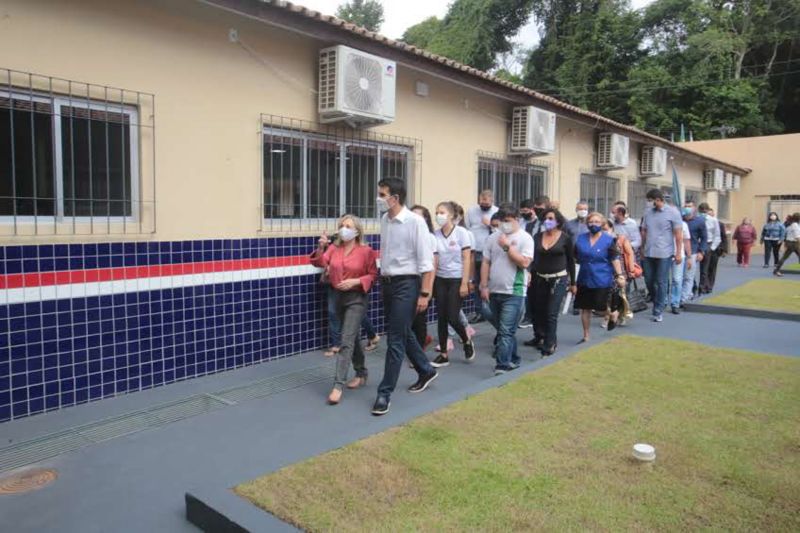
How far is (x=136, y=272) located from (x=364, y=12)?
→ 58619 millimetres

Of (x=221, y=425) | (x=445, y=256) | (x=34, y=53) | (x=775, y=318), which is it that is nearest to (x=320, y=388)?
(x=221, y=425)

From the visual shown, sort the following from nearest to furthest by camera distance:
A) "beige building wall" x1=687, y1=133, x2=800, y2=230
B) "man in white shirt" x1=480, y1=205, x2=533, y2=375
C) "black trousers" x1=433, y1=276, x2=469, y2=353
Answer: "man in white shirt" x1=480, y1=205, x2=533, y2=375 → "black trousers" x1=433, y1=276, x2=469, y2=353 → "beige building wall" x1=687, y1=133, x2=800, y2=230

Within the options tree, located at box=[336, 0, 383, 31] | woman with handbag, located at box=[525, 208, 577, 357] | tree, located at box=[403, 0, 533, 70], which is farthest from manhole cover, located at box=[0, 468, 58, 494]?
tree, located at box=[336, 0, 383, 31]

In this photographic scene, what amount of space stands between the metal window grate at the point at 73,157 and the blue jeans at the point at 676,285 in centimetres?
790

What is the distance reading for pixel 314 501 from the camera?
3.43 metres

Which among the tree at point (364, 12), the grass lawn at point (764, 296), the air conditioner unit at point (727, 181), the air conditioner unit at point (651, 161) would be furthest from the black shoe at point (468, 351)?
the tree at point (364, 12)

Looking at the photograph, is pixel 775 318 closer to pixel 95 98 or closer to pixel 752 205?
pixel 95 98

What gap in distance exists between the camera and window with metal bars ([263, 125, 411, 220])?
6.57 m

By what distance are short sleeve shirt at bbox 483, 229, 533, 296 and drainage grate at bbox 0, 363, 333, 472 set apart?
188 centimetres

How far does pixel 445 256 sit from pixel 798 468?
138 inches

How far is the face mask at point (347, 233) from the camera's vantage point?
5301 millimetres

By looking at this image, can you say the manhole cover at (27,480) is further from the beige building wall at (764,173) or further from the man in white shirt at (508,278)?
the beige building wall at (764,173)

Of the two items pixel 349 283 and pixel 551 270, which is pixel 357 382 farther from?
pixel 551 270

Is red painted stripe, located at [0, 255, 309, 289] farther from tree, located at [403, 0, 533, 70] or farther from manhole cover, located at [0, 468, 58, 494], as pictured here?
tree, located at [403, 0, 533, 70]
